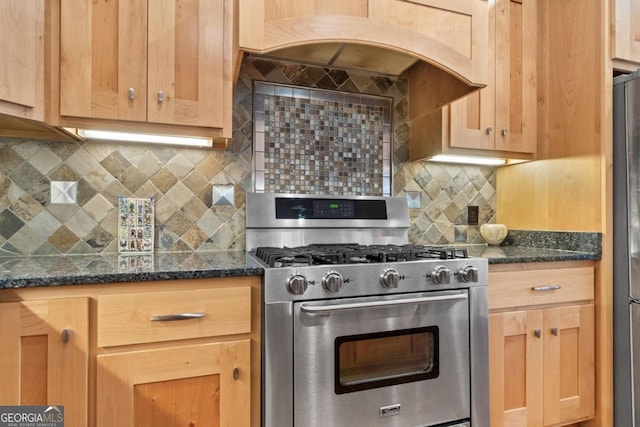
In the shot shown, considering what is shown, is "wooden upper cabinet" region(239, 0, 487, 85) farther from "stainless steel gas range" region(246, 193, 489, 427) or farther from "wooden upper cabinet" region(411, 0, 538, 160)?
"stainless steel gas range" region(246, 193, 489, 427)

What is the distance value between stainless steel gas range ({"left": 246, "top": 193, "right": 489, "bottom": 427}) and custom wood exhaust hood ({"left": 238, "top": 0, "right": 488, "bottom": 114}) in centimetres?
78

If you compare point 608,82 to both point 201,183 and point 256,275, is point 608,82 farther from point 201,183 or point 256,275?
point 201,183

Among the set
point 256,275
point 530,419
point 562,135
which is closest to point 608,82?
point 562,135

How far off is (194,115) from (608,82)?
196 cm

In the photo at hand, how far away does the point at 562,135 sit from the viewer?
2047 millimetres

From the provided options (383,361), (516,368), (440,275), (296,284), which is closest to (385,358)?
(383,361)

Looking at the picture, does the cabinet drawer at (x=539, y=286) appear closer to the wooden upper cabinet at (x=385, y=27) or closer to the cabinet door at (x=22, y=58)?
the wooden upper cabinet at (x=385, y=27)

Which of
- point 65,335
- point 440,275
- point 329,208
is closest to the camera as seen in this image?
point 65,335

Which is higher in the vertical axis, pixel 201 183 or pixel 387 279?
pixel 201 183

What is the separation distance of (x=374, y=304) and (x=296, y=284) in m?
0.32

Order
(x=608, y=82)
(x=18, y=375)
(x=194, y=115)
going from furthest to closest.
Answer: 1. (x=608, y=82)
2. (x=194, y=115)
3. (x=18, y=375)

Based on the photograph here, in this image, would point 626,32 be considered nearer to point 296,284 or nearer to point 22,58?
point 296,284

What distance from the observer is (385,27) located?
145cm

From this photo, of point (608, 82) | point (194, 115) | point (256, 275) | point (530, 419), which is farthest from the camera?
point (608, 82)
